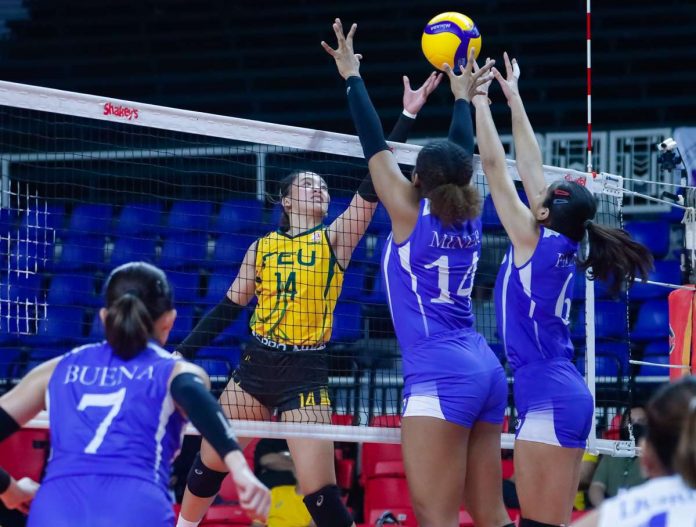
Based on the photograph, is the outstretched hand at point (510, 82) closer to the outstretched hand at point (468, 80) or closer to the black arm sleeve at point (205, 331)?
the outstretched hand at point (468, 80)

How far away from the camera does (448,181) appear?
521cm

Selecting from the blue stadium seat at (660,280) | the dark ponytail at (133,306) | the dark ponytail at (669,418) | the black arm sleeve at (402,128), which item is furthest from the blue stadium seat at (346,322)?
the dark ponytail at (669,418)

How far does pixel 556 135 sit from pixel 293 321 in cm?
605

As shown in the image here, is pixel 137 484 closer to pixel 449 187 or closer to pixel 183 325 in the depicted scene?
pixel 449 187

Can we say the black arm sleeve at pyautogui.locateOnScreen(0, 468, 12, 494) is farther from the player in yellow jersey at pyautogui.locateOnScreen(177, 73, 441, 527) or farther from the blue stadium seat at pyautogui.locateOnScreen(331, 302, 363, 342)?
the blue stadium seat at pyautogui.locateOnScreen(331, 302, 363, 342)

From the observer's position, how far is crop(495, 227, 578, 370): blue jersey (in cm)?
554

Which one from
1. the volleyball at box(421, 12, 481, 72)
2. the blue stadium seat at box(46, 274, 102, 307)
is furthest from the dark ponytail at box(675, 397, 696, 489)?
the blue stadium seat at box(46, 274, 102, 307)

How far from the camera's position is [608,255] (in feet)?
18.2

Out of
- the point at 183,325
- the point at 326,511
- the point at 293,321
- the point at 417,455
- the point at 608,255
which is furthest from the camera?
the point at 183,325

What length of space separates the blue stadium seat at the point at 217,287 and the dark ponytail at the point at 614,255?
431cm

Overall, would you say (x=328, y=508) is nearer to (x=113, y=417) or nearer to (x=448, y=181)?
(x=448, y=181)

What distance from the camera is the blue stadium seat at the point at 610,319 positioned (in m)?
10.1

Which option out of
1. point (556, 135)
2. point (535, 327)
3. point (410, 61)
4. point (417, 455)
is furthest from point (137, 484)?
point (410, 61)

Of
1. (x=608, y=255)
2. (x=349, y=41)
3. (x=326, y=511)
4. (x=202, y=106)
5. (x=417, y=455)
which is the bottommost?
(x=326, y=511)
